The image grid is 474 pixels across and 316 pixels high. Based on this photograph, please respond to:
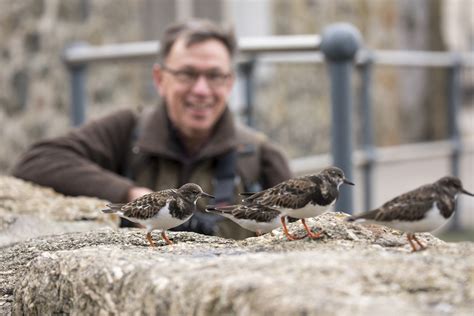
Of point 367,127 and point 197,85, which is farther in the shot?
point 367,127

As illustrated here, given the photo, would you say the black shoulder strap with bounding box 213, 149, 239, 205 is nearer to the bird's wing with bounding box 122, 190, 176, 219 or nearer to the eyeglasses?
the eyeglasses

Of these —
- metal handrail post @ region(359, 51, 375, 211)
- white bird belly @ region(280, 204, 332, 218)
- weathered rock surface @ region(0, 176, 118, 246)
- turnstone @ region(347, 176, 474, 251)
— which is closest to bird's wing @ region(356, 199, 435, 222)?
turnstone @ region(347, 176, 474, 251)

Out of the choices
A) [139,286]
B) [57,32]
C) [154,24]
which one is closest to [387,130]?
[154,24]

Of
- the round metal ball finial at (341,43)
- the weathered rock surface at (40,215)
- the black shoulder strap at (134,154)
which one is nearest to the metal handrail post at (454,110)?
the black shoulder strap at (134,154)

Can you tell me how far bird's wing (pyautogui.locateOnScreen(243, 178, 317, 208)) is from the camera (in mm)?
3012

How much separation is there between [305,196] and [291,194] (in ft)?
0.18

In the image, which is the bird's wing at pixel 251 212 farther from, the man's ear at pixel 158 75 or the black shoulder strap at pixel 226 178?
the man's ear at pixel 158 75

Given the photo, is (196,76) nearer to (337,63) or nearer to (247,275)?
(337,63)

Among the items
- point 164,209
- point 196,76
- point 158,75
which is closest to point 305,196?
point 164,209

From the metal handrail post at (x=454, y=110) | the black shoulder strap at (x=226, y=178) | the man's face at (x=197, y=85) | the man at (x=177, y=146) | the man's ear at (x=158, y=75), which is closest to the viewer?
the black shoulder strap at (x=226, y=178)

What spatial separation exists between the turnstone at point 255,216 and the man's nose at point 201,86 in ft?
9.24

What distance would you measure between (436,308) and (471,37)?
577 inches

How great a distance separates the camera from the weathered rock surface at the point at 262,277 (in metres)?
2.21

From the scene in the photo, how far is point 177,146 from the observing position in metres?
5.95
